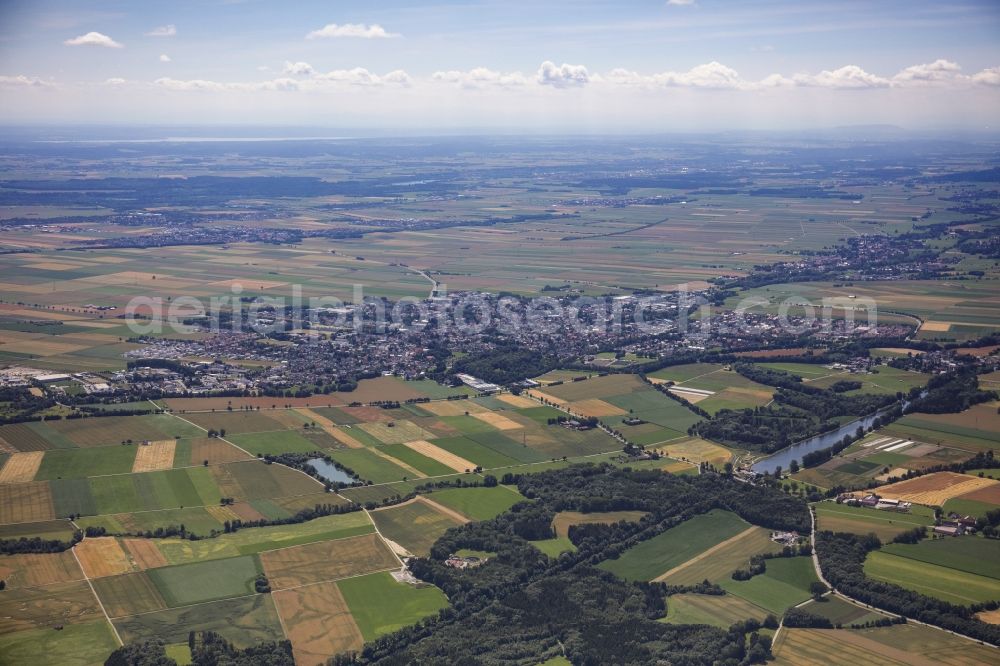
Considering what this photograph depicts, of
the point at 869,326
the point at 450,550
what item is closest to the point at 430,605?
the point at 450,550

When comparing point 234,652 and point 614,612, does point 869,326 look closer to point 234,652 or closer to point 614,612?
point 614,612

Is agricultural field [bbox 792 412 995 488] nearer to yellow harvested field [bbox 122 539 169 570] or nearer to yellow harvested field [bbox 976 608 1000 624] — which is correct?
yellow harvested field [bbox 976 608 1000 624]

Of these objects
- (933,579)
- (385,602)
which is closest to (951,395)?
(933,579)

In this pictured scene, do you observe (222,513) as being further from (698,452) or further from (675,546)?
(698,452)

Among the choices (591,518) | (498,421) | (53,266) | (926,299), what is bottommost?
(591,518)

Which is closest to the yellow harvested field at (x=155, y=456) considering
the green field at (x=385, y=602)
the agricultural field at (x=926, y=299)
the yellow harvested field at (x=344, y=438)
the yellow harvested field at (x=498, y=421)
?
the yellow harvested field at (x=344, y=438)

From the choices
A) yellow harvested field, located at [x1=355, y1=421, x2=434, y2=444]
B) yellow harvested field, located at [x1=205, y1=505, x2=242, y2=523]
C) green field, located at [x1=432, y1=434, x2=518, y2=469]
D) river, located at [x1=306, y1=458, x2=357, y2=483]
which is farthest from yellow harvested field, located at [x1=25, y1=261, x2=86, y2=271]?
yellow harvested field, located at [x1=205, y1=505, x2=242, y2=523]
